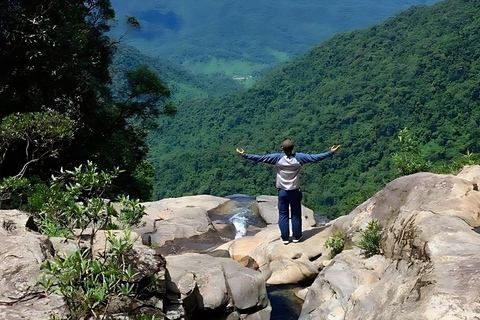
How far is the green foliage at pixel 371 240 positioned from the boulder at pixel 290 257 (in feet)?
4.45

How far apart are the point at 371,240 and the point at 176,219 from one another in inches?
386

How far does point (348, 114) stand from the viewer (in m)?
59.1

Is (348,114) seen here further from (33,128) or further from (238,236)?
(33,128)

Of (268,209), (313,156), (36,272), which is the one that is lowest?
(268,209)

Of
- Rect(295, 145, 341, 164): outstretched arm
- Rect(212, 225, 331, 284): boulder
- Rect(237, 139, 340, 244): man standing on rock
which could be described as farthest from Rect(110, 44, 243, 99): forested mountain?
Rect(295, 145, 341, 164): outstretched arm

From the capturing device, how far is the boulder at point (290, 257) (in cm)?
870

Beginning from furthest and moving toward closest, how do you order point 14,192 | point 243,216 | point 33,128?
1. point 243,216
2. point 33,128
3. point 14,192

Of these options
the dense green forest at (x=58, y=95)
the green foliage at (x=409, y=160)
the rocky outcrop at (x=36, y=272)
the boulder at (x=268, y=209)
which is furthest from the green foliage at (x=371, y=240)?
the boulder at (x=268, y=209)

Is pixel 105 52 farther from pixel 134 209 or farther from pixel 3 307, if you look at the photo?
pixel 3 307

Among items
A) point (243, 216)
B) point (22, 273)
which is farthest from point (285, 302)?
point (243, 216)

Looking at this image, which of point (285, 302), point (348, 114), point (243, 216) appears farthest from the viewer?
point (348, 114)

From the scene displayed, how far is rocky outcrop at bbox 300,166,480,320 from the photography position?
160 inches

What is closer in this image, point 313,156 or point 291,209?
point 313,156

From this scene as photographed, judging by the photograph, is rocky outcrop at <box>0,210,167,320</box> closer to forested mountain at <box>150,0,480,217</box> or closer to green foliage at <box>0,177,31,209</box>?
green foliage at <box>0,177,31,209</box>
